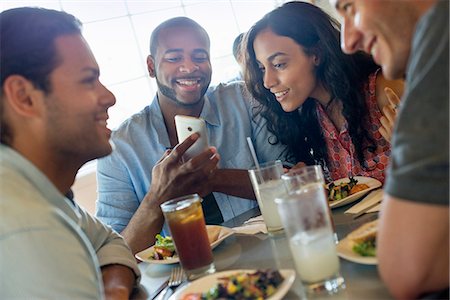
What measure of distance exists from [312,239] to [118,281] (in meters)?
0.47

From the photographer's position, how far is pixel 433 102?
0.62 metres

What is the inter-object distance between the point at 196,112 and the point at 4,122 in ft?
4.04

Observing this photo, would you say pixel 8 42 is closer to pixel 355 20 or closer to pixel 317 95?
pixel 355 20

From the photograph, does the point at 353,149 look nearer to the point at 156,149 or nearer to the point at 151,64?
the point at 156,149

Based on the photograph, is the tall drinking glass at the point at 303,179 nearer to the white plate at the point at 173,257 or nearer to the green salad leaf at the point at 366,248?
the green salad leaf at the point at 366,248

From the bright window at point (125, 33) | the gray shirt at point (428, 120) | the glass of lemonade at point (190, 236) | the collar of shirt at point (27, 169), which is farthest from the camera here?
the bright window at point (125, 33)

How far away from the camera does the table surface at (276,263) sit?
2.46 feet

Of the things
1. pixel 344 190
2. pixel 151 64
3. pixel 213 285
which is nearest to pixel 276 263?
pixel 213 285

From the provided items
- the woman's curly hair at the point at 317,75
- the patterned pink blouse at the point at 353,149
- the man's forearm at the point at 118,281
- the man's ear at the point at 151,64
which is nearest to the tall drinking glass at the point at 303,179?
the man's forearm at the point at 118,281

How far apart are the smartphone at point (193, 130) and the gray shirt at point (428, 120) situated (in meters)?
0.95

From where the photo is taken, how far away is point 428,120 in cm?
62

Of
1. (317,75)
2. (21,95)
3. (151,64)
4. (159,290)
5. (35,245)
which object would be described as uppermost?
(151,64)

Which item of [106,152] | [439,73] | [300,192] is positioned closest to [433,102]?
[439,73]

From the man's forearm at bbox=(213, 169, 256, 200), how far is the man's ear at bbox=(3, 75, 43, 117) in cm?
86
